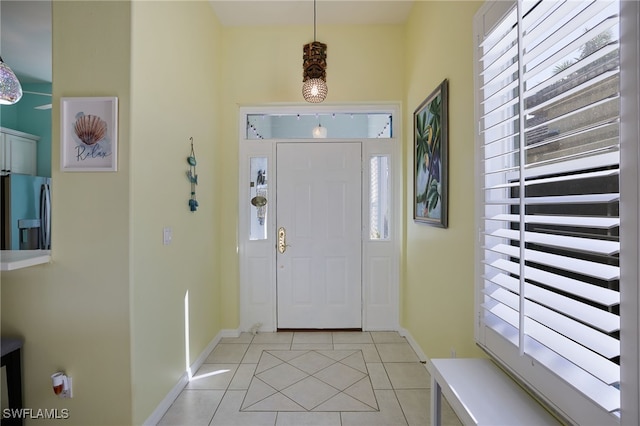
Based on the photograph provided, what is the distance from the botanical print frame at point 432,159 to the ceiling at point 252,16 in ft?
3.45

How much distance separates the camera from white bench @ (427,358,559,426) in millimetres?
1064

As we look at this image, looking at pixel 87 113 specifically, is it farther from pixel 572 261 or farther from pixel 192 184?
pixel 572 261

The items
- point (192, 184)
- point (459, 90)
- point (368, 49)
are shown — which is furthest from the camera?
point (368, 49)

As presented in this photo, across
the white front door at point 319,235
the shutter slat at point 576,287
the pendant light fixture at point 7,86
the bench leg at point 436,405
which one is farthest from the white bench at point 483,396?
the pendant light fixture at point 7,86

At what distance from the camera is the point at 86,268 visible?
1.62 metres

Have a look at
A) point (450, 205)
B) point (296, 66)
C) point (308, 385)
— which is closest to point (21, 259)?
point (308, 385)

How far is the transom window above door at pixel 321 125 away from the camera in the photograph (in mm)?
3221

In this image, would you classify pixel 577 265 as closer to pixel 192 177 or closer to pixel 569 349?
pixel 569 349

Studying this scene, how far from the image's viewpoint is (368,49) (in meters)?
3.11

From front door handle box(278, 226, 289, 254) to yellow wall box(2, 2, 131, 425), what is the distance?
5.55 ft

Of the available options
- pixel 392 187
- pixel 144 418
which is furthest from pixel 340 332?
pixel 144 418

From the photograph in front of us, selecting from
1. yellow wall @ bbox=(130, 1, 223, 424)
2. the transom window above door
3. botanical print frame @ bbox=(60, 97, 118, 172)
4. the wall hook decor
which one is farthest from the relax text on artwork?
the transom window above door

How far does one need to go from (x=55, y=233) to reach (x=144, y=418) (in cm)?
113

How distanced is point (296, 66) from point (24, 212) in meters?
3.22
